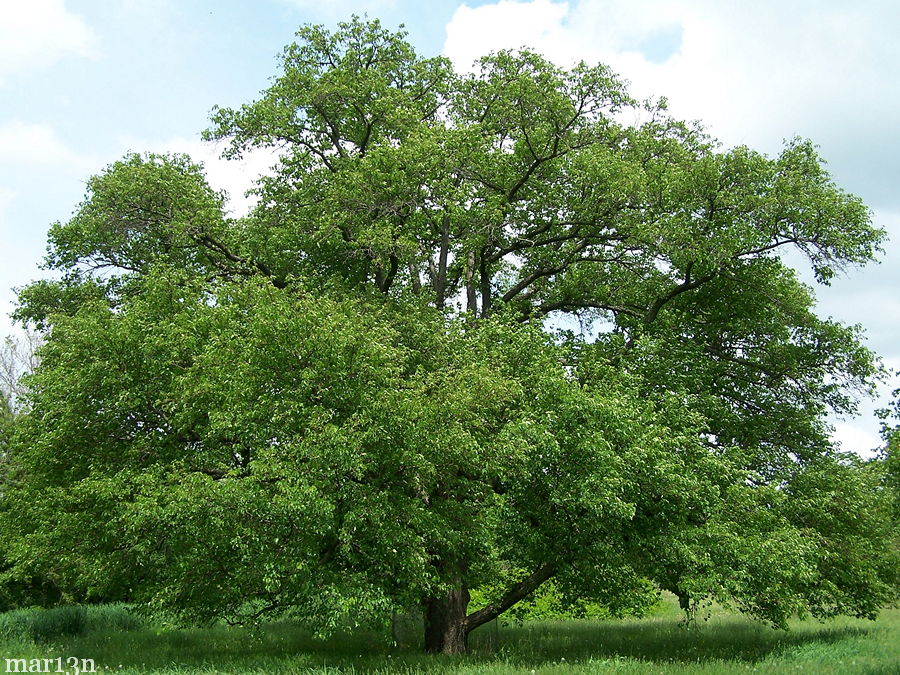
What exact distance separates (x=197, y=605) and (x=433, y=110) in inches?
816

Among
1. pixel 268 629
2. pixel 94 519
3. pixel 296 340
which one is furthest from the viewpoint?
pixel 268 629

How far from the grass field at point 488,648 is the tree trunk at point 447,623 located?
2.26ft

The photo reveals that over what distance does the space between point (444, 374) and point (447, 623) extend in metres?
7.49

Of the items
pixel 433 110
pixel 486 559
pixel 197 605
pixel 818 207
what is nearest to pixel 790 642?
pixel 486 559

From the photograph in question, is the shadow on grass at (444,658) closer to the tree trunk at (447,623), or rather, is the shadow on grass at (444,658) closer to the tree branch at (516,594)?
the tree trunk at (447,623)

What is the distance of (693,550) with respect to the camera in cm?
1678

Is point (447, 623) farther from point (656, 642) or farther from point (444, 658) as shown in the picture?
point (656, 642)

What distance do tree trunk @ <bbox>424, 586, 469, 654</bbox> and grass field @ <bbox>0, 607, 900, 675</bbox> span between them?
688mm

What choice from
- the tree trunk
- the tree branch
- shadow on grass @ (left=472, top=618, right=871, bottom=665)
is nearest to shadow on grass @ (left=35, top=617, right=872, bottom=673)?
shadow on grass @ (left=472, top=618, right=871, bottom=665)

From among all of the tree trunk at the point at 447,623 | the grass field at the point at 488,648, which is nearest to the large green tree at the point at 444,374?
the tree trunk at the point at 447,623

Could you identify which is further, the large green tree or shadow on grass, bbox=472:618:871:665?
shadow on grass, bbox=472:618:871:665

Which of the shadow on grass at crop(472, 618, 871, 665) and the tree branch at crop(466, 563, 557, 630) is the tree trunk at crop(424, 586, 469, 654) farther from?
A: the shadow on grass at crop(472, 618, 871, 665)

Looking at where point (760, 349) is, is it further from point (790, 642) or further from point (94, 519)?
point (94, 519)

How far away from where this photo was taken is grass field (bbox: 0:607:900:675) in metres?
14.9
